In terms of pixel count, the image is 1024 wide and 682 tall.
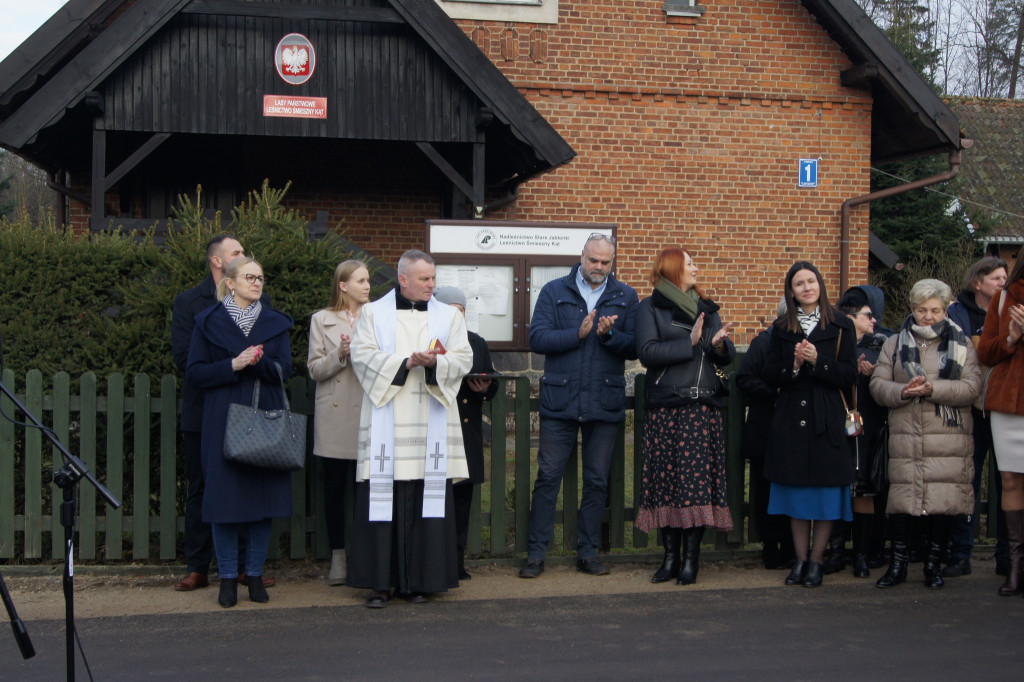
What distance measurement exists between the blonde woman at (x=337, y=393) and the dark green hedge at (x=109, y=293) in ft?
1.68

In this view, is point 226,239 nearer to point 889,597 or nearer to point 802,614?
point 802,614

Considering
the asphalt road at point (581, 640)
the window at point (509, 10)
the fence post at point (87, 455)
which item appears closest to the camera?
the asphalt road at point (581, 640)

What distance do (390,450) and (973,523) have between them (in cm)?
363

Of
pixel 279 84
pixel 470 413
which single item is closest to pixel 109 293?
pixel 470 413

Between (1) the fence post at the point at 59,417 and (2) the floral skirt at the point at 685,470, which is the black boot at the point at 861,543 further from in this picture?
(1) the fence post at the point at 59,417

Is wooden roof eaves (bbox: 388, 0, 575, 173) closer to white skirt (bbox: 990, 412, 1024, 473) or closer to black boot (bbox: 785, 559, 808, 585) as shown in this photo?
black boot (bbox: 785, 559, 808, 585)

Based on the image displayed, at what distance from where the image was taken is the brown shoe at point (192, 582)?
240 inches

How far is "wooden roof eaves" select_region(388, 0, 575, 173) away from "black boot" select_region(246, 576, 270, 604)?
19.2ft

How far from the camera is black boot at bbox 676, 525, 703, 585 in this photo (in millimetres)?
6274

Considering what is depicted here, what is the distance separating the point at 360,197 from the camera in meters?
13.0

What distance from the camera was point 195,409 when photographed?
6.05m

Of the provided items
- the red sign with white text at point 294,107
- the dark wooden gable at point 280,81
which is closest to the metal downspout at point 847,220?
the dark wooden gable at point 280,81

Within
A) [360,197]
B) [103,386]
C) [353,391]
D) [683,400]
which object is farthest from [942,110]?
[103,386]

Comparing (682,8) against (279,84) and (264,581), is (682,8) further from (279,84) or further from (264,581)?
(264,581)
